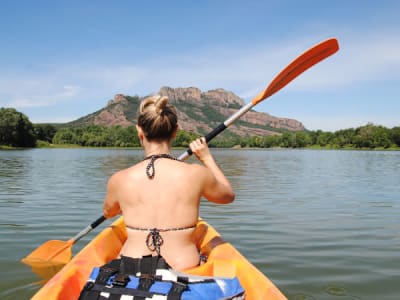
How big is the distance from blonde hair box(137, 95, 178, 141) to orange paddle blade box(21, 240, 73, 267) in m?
Answer: 3.53

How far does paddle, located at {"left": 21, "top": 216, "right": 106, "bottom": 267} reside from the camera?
5.71m

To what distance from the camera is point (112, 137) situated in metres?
121

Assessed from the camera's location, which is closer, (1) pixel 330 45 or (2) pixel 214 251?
(2) pixel 214 251

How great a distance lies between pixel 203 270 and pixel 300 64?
10.0ft

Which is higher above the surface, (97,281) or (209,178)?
(209,178)

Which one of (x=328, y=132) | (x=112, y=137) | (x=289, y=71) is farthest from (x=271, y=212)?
(x=328, y=132)

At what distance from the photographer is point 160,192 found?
9.27ft

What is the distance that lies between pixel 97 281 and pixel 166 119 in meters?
1.19

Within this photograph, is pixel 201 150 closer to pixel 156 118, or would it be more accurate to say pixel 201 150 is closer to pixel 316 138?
pixel 156 118

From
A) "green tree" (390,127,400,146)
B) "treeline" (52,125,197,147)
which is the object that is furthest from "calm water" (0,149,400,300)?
"green tree" (390,127,400,146)

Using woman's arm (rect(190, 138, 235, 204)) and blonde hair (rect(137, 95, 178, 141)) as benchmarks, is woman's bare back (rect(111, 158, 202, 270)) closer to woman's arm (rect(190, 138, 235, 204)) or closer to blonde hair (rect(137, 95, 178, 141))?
woman's arm (rect(190, 138, 235, 204))

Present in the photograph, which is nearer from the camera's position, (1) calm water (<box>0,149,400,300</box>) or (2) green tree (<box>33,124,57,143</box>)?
(1) calm water (<box>0,149,400,300</box>)

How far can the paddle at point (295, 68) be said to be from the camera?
4973mm

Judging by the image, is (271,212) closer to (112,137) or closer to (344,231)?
(344,231)
